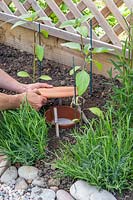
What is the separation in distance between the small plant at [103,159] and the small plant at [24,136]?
14 centimetres

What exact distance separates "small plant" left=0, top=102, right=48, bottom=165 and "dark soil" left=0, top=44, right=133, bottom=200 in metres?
0.06

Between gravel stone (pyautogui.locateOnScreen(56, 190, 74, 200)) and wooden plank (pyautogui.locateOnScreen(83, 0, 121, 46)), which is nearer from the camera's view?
gravel stone (pyautogui.locateOnScreen(56, 190, 74, 200))

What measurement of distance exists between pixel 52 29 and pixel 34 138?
1042mm

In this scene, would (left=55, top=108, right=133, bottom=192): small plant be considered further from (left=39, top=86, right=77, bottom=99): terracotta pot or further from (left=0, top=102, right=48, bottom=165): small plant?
(left=39, top=86, right=77, bottom=99): terracotta pot

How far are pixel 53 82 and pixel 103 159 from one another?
3.26 ft

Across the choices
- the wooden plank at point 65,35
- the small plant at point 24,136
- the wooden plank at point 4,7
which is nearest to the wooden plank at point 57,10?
the wooden plank at point 65,35

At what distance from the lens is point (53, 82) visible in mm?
3230

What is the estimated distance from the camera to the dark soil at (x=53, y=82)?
Answer: 2.53 meters

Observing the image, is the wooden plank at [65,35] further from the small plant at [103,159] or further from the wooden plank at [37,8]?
the small plant at [103,159]

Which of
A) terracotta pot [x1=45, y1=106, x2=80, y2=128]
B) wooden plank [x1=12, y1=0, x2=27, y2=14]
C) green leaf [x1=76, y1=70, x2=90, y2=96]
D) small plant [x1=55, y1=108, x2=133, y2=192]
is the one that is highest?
wooden plank [x1=12, y1=0, x2=27, y2=14]

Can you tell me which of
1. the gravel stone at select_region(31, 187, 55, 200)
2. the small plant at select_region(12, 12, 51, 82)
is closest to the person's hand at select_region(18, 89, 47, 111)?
the small plant at select_region(12, 12, 51, 82)

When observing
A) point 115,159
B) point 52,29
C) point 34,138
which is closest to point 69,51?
point 52,29

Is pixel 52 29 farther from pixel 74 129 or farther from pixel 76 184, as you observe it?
pixel 76 184

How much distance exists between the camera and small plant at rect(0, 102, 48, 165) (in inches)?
100
